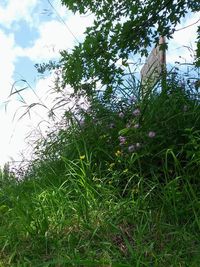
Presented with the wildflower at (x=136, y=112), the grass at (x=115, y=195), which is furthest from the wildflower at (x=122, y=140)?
the wildflower at (x=136, y=112)

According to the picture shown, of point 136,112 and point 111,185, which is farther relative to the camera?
point 136,112

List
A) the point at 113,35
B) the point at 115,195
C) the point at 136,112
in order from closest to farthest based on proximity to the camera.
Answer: the point at 115,195
the point at 136,112
the point at 113,35

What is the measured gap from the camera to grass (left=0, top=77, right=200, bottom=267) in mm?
3486

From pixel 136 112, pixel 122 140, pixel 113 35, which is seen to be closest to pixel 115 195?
pixel 122 140

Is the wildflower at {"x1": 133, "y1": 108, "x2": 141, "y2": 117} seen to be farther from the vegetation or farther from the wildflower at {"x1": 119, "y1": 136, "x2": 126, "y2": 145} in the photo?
the wildflower at {"x1": 119, "y1": 136, "x2": 126, "y2": 145}

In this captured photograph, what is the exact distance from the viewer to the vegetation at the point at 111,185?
3516 millimetres

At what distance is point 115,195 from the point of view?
412cm

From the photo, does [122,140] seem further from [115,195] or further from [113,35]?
[113,35]

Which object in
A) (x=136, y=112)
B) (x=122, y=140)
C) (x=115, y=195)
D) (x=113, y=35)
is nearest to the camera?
(x=115, y=195)

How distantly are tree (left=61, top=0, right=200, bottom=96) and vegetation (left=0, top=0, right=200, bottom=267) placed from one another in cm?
2

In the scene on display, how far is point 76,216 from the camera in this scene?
12.6 ft

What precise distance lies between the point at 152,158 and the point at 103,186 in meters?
0.48

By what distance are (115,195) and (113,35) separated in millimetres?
2416

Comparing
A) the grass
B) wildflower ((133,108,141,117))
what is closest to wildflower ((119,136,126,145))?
the grass
